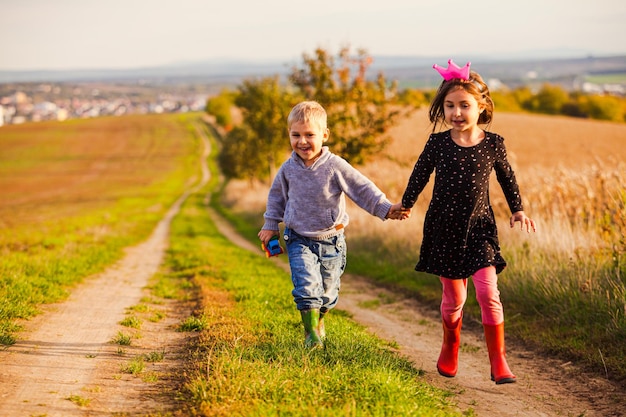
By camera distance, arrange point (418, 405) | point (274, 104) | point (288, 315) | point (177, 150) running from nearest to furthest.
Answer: point (418, 405) → point (288, 315) → point (274, 104) → point (177, 150)

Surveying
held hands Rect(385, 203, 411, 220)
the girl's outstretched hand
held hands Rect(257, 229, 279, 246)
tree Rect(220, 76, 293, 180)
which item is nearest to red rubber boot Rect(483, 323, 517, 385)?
the girl's outstretched hand

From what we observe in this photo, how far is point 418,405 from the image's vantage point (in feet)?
13.9

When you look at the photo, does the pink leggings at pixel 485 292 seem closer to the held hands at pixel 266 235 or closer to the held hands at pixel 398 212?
the held hands at pixel 398 212

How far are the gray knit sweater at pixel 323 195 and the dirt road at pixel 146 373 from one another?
5.18ft

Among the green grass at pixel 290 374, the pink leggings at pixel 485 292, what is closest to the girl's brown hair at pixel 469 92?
the pink leggings at pixel 485 292

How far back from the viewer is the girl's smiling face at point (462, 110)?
5.00 m

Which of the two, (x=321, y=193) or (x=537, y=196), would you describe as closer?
(x=321, y=193)

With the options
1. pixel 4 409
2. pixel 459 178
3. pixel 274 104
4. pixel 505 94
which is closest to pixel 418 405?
pixel 459 178

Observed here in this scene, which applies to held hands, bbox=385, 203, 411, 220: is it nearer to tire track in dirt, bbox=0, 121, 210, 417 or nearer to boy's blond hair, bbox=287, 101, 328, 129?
boy's blond hair, bbox=287, 101, 328, 129

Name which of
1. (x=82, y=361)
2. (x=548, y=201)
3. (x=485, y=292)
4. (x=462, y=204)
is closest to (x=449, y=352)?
(x=485, y=292)

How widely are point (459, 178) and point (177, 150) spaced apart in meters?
92.1

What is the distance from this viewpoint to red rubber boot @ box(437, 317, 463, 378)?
5.36m

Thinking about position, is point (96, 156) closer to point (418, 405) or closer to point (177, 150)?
point (177, 150)

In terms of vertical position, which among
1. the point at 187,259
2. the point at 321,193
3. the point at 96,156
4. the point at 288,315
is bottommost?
the point at 96,156
